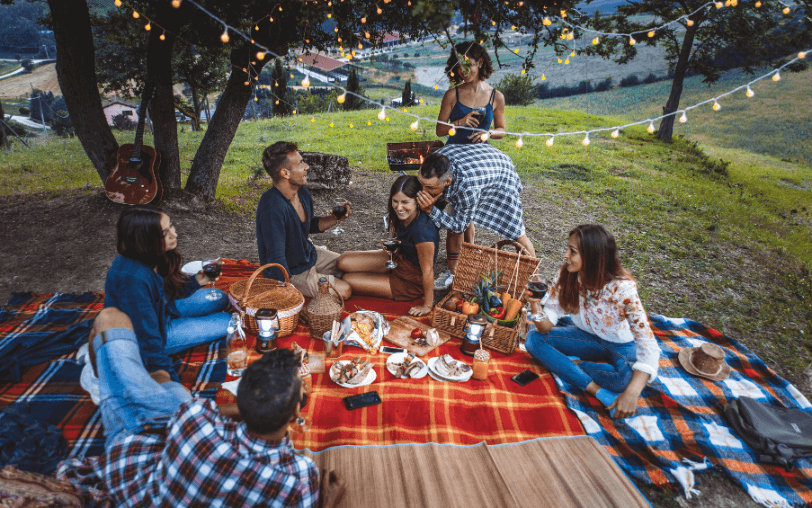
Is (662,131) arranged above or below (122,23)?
below

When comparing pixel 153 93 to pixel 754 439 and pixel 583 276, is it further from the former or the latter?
pixel 754 439

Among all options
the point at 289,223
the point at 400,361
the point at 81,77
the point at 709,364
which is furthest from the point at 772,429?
the point at 81,77

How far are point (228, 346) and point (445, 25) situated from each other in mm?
3048

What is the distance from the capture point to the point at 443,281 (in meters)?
4.78

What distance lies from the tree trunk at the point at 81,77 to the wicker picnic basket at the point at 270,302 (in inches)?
168

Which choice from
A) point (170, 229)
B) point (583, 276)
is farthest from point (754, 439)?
point (170, 229)

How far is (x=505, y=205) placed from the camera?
4512mm

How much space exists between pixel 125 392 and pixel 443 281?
3238 millimetres

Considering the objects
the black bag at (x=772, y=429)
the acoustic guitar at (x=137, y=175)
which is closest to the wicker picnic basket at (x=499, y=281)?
the black bag at (x=772, y=429)

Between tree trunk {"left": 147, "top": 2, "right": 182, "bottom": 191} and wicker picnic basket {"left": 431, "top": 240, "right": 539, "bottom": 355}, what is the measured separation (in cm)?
514

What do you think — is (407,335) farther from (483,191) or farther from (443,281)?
(483,191)

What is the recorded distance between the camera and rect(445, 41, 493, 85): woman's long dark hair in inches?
170

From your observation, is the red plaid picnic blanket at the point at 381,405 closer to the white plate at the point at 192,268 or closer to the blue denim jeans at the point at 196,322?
the blue denim jeans at the point at 196,322

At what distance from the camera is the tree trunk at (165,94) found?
5953mm
